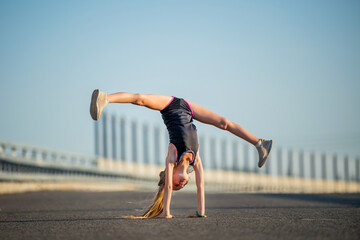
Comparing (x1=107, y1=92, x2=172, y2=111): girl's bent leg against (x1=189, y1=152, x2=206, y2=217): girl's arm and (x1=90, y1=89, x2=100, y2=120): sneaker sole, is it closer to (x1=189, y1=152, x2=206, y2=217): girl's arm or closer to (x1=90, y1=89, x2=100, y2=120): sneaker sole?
(x1=90, y1=89, x2=100, y2=120): sneaker sole

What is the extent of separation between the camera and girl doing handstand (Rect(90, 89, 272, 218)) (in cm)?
662

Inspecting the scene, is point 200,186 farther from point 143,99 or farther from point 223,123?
point 143,99

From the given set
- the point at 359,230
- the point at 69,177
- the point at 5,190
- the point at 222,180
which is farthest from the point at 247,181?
the point at 359,230

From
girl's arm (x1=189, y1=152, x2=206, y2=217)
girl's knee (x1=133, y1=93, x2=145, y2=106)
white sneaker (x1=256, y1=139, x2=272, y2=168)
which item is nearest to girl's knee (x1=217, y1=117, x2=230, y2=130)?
white sneaker (x1=256, y1=139, x2=272, y2=168)

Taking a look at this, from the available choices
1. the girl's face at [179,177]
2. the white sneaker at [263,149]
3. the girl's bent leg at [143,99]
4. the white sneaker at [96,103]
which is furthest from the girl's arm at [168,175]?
the white sneaker at [263,149]

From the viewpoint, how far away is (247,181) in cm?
3506

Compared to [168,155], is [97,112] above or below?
above

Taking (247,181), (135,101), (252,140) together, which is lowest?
(247,181)

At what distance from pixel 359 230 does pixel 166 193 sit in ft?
8.59

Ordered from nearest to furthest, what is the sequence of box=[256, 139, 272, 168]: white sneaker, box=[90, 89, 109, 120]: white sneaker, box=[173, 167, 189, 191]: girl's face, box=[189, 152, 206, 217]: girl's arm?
box=[90, 89, 109, 120]: white sneaker → box=[173, 167, 189, 191]: girl's face → box=[189, 152, 206, 217]: girl's arm → box=[256, 139, 272, 168]: white sneaker

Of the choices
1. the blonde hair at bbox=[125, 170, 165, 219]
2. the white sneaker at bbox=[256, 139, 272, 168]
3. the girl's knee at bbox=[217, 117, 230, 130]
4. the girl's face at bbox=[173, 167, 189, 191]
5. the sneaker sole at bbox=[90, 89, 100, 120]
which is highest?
the sneaker sole at bbox=[90, 89, 100, 120]

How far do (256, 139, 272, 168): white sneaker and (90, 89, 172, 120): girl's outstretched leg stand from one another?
5.24 ft

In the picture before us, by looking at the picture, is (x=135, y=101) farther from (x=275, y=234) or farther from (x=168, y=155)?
(x=275, y=234)

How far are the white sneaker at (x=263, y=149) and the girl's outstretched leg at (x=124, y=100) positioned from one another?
1597 millimetres
